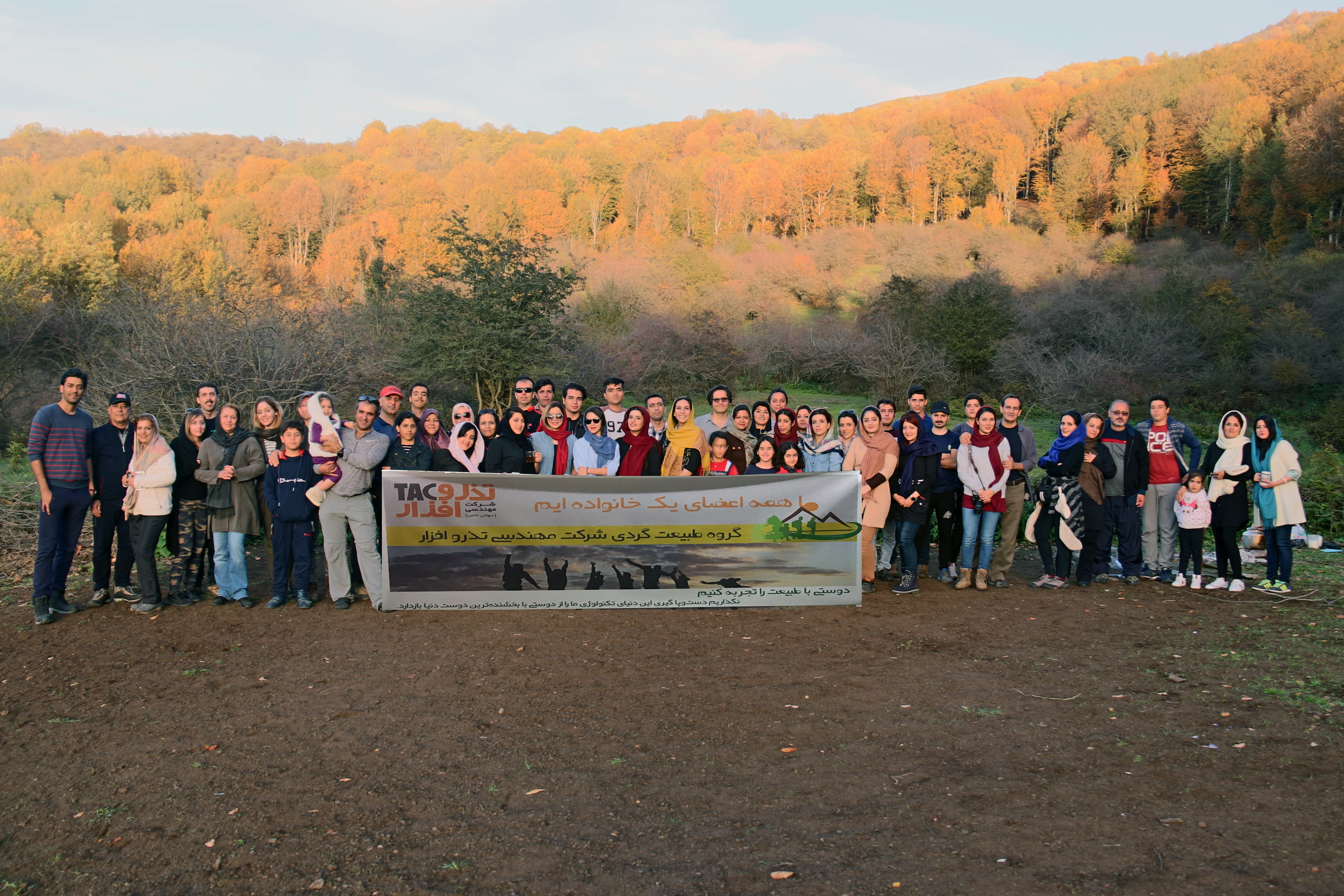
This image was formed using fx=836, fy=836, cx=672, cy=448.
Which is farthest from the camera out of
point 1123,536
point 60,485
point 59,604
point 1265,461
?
point 1123,536

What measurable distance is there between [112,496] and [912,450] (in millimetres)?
7035

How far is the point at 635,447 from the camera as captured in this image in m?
7.88

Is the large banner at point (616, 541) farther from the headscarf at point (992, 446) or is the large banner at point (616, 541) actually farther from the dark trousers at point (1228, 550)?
the dark trousers at point (1228, 550)

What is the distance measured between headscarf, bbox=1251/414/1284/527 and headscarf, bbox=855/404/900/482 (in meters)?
3.29

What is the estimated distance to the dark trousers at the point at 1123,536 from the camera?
809cm

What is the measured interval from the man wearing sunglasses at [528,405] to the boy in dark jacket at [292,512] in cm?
192

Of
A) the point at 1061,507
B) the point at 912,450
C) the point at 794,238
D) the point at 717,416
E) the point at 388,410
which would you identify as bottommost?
the point at 1061,507

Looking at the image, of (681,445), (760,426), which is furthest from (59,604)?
(760,426)

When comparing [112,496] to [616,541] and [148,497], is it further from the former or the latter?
[616,541]

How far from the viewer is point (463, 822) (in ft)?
12.3

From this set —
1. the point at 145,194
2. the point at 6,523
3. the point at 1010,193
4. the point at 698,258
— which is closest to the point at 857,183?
the point at 1010,193


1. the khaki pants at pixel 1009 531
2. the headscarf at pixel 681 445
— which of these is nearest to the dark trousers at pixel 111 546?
the headscarf at pixel 681 445

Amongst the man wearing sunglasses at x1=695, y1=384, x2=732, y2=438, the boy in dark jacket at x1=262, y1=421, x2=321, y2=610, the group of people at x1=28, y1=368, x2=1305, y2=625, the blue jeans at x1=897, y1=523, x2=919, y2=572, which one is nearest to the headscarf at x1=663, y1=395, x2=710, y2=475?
the group of people at x1=28, y1=368, x2=1305, y2=625

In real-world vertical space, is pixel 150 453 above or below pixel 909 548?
above
